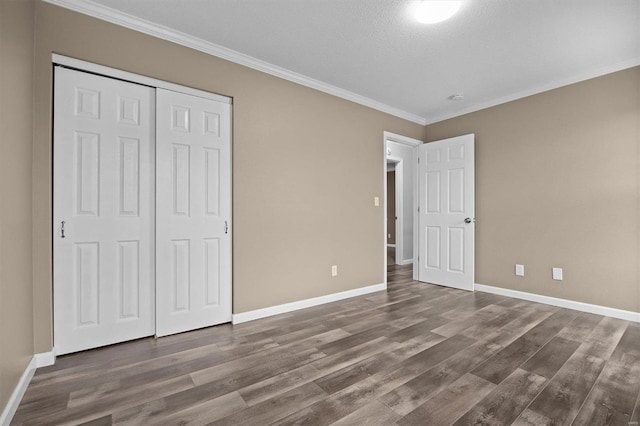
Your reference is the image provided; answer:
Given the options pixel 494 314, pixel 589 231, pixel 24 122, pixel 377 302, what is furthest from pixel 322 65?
pixel 589 231

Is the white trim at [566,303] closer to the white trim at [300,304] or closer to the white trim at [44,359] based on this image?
the white trim at [300,304]

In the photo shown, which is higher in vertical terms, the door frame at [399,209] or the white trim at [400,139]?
the white trim at [400,139]

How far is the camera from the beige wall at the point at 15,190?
4.86ft

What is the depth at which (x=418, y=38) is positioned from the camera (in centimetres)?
257

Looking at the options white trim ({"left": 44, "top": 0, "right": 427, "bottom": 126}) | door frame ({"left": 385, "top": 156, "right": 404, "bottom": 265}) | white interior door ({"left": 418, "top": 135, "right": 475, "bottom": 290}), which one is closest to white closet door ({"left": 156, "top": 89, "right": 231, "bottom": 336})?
white trim ({"left": 44, "top": 0, "right": 427, "bottom": 126})

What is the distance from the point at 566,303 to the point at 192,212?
4.17m

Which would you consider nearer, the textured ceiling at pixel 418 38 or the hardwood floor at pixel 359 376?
the hardwood floor at pixel 359 376

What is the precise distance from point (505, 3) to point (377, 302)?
3057mm

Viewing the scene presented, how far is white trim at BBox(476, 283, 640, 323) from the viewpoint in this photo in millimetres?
2947

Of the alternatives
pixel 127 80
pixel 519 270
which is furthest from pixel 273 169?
pixel 519 270

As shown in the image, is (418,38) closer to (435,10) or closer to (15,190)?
(435,10)

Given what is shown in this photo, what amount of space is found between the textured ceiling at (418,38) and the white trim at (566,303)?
251 centimetres

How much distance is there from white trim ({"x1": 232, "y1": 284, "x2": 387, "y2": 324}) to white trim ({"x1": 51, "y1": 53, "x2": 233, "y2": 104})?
212cm

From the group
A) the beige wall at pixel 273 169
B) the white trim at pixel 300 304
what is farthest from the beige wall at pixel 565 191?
the white trim at pixel 300 304
